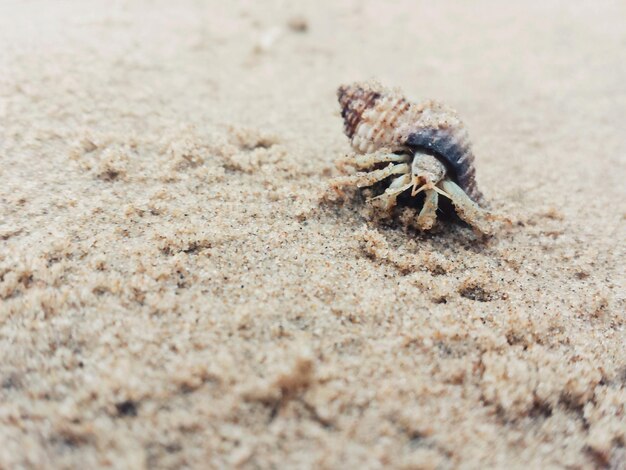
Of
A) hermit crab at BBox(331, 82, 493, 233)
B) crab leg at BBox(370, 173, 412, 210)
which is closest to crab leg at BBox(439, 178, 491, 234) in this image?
hermit crab at BBox(331, 82, 493, 233)

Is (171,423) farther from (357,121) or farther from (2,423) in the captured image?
(357,121)

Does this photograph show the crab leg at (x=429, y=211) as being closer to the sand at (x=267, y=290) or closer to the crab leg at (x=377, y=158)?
the sand at (x=267, y=290)

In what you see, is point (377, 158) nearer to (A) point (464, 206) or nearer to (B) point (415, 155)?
(B) point (415, 155)

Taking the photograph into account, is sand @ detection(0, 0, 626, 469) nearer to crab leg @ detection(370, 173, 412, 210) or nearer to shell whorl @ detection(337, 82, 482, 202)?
crab leg @ detection(370, 173, 412, 210)

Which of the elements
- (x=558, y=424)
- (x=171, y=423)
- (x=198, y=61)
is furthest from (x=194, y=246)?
(x=198, y=61)

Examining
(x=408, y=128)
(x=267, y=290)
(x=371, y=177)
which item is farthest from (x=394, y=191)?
(x=267, y=290)
